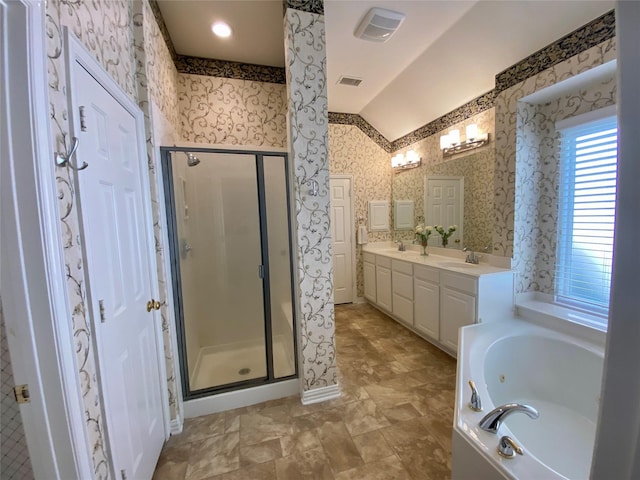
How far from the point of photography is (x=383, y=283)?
3.60 m

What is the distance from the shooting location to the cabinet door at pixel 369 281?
3843 mm

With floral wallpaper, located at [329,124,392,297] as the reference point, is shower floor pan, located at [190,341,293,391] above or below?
below

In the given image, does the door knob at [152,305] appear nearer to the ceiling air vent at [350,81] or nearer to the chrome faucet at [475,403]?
the chrome faucet at [475,403]

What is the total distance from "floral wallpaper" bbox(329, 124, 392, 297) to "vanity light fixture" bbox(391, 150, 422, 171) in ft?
0.50

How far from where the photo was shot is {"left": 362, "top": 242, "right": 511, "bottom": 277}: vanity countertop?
2422mm

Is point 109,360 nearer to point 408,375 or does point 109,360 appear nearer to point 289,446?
point 289,446

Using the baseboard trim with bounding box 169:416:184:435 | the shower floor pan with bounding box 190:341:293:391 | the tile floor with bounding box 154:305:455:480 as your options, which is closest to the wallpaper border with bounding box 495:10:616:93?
the tile floor with bounding box 154:305:455:480

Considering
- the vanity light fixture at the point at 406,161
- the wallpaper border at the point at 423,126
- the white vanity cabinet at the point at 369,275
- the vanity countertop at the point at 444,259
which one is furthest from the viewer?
the white vanity cabinet at the point at 369,275

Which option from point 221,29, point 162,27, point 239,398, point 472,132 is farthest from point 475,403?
point 162,27

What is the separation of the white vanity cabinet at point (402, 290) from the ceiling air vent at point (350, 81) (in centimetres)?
217

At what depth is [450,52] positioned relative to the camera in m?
2.45

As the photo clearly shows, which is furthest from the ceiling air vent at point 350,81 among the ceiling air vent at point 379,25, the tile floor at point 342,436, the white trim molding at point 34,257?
the tile floor at point 342,436

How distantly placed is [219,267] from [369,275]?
7.74ft

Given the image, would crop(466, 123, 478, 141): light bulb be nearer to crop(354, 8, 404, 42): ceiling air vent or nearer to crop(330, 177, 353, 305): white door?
crop(354, 8, 404, 42): ceiling air vent
